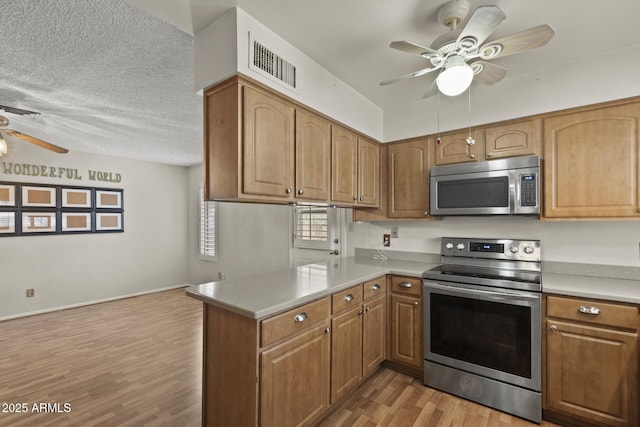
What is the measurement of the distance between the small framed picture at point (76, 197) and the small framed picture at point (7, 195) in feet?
1.75

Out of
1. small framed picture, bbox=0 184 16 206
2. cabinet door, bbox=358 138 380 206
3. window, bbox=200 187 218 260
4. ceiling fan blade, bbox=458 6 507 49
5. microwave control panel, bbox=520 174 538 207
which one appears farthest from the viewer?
window, bbox=200 187 218 260

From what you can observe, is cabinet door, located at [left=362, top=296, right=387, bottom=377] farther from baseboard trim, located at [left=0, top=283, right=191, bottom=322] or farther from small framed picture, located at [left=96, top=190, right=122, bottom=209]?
small framed picture, located at [left=96, top=190, right=122, bottom=209]

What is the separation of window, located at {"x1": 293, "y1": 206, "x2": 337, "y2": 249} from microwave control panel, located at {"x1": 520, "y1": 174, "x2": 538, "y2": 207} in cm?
181

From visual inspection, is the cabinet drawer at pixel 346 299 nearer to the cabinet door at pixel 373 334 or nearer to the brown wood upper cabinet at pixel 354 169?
the cabinet door at pixel 373 334

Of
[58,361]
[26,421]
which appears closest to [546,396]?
[26,421]

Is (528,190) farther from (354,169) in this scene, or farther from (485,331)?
(354,169)

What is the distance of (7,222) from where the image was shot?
408 cm

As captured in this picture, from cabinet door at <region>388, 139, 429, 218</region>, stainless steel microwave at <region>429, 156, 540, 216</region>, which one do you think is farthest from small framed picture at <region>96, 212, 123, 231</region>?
stainless steel microwave at <region>429, 156, 540, 216</region>

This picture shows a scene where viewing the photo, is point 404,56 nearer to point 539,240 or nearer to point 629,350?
point 539,240

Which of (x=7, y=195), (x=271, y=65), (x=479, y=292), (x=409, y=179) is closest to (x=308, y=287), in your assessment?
(x=479, y=292)

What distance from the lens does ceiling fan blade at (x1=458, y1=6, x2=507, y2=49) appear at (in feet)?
4.18

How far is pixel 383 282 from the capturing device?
8.27 feet

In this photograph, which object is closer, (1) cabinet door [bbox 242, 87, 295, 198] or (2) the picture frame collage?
(1) cabinet door [bbox 242, 87, 295, 198]

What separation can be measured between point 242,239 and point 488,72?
4.03 meters
